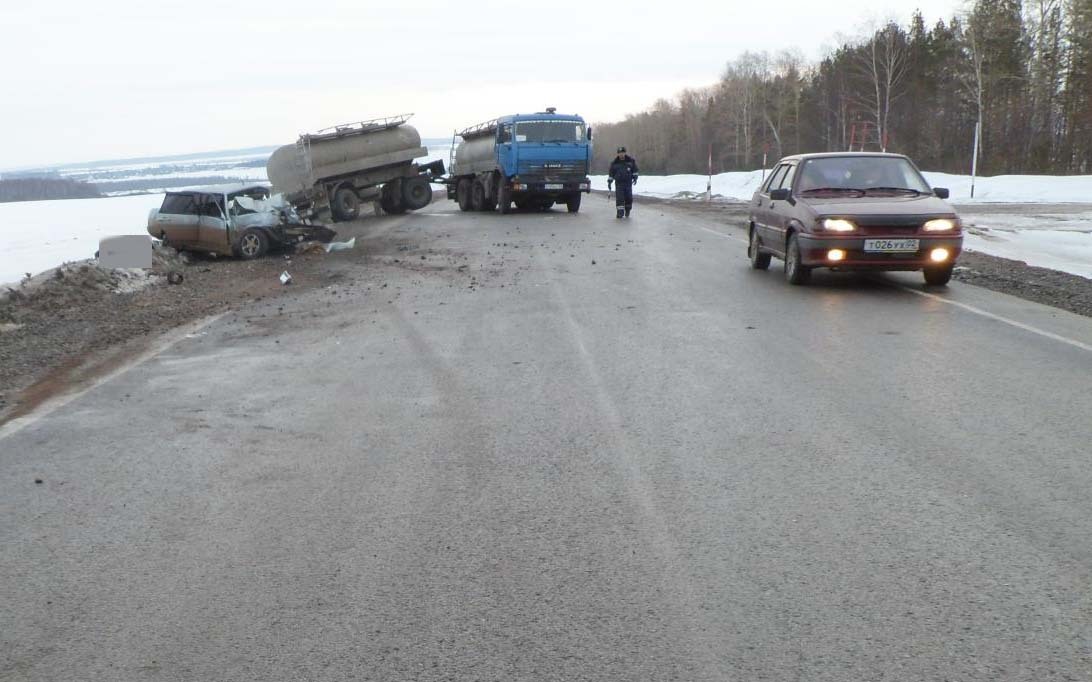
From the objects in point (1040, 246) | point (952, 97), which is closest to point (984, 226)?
point (1040, 246)

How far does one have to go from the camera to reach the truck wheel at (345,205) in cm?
2992

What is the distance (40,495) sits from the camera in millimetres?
4953

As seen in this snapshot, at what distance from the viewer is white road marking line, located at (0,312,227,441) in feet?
21.3

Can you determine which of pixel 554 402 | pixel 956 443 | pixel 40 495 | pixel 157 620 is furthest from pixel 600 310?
pixel 157 620

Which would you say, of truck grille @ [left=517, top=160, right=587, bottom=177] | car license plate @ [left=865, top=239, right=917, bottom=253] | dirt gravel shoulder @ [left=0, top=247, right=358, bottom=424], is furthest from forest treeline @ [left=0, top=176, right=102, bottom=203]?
car license plate @ [left=865, top=239, right=917, bottom=253]

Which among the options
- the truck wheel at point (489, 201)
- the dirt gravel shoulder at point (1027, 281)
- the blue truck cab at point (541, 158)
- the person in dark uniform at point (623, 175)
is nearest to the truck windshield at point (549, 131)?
the blue truck cab at point (541, 158)

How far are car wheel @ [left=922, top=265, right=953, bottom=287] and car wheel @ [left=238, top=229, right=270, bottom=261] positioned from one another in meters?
13.0

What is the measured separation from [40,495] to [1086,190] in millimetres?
33735

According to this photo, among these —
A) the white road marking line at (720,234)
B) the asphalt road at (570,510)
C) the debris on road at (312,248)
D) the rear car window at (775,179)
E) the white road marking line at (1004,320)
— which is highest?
the rear car window at (775,179)

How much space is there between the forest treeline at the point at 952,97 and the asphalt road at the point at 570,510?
2972 centimetres

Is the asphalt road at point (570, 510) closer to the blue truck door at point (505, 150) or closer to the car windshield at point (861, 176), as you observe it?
the car windshield at point (861, 176)

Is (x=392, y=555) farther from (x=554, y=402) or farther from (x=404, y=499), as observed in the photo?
(x=554, y=402)

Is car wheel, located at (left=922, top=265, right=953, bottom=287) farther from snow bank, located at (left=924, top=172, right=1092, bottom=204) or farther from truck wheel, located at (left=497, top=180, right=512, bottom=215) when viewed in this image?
snow bank, located at (left=924, top=172, right=1092, bottom=204)

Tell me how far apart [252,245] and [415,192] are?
45.4ft
